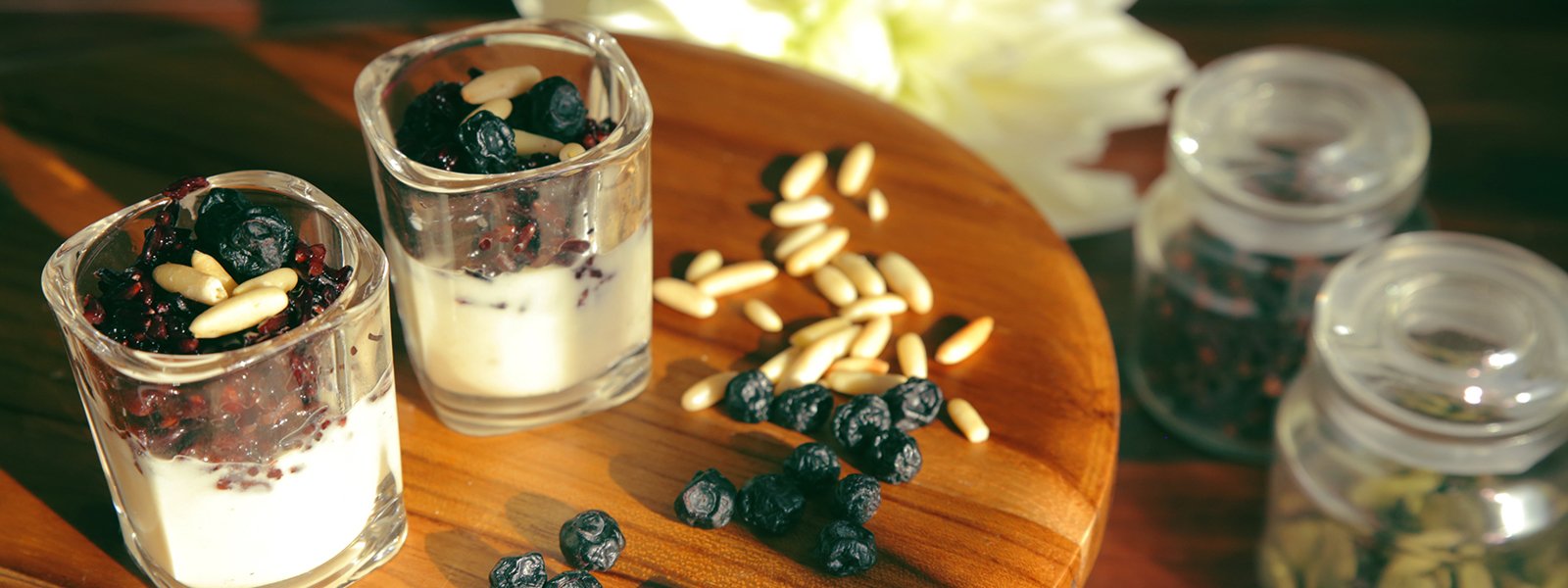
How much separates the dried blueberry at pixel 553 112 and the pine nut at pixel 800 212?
0.23 metres

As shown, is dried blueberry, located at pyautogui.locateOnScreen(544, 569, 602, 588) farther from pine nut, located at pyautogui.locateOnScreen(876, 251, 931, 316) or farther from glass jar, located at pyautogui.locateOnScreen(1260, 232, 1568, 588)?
glass jar, located at pyautogui.locateOnScreen(1260, 232, 1568, 588)

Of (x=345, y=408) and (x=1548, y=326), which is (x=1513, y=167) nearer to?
(x=1548, y=326)

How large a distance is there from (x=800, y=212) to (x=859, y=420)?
21 centimetres

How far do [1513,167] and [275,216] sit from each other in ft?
4.40

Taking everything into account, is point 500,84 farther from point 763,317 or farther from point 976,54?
point 976,54

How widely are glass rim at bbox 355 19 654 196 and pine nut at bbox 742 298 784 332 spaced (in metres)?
0.18

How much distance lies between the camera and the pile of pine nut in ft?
2.89

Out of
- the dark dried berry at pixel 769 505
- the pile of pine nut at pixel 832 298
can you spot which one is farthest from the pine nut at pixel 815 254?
the dark dried berry at pixel 769 505

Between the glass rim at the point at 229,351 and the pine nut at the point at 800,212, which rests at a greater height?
the glass rim at the point at 229,351

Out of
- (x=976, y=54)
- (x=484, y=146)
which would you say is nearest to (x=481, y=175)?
(x=484, y=146)

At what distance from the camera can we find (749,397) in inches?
A: 33.4

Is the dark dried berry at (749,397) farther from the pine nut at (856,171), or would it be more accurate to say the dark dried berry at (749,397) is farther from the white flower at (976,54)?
the white flower at (976,54)

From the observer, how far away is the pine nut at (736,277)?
0.94 meters

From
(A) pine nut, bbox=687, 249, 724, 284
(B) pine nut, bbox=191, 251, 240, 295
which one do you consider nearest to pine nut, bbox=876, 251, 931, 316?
(A) pine nut, bbox=687, 249, 724, 284
